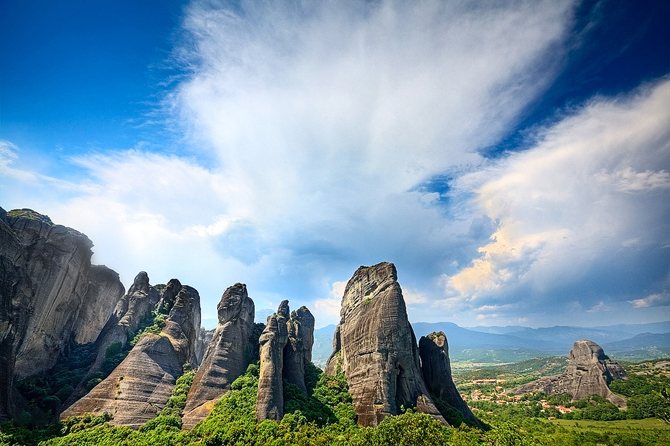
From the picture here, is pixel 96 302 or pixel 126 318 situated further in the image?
pixel 96 302

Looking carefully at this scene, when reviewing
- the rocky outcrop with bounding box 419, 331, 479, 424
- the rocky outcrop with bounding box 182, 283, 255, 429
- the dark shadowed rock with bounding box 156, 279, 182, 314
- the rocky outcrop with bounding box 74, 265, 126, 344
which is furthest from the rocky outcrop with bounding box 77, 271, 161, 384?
the rocky outcrop with bounding box 419, 331, 479, 424

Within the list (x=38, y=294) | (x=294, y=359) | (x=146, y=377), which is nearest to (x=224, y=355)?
(x=146, y=377)

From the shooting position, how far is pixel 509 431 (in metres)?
35.8

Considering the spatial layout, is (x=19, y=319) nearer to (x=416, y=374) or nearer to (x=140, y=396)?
(x=140, y=396)

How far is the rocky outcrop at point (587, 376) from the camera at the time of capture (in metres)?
104

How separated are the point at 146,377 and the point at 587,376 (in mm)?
139144

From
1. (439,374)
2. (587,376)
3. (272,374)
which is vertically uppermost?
(272,374)

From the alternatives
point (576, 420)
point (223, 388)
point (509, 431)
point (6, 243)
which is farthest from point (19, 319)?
point (576, 420)

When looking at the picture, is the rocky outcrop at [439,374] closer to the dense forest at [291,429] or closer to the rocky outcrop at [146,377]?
the dense forest at [291,429]

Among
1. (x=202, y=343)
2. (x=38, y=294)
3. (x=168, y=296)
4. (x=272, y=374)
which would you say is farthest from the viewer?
(x=202, y=343)

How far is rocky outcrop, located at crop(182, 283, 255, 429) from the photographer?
4653 centimetres

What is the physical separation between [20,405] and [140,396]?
14180mm

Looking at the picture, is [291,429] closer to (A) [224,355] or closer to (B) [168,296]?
(A) [224,355]

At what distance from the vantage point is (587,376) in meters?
110
